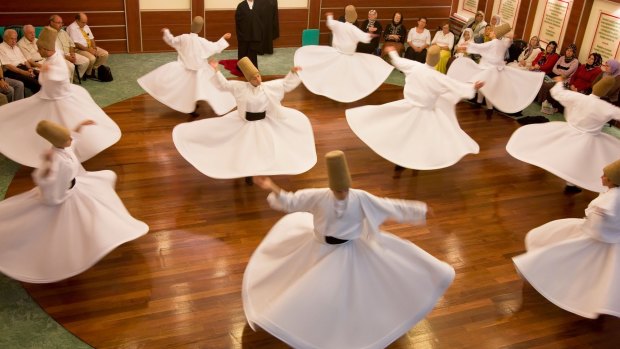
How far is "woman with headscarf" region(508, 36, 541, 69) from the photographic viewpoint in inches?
359

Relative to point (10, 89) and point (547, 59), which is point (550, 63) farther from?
point (10, 89)

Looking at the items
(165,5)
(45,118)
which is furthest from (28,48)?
(165,5)

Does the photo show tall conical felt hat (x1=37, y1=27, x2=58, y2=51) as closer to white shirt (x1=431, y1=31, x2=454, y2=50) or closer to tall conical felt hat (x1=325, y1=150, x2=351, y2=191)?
tall conical felt hat (x1=325, y1=150, x2=351, y2=191)

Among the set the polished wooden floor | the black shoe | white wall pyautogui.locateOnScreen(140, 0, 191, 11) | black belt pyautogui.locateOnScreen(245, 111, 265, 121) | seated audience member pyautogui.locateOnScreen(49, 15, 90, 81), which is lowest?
the polished wooden floor

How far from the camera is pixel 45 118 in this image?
236 inches

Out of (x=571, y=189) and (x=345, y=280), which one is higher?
(x=345, y=280)

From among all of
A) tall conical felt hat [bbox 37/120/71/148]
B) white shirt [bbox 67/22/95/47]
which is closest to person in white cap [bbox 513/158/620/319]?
tall conical felt hat [bbox 37/120/71/148]

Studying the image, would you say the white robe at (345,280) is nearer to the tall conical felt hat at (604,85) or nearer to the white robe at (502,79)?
the tall conical felt hat at (604,85)

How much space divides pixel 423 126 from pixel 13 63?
17.4 feet

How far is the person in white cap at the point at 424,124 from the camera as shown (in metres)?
6.26

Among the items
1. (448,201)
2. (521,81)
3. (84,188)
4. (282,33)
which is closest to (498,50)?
(521,81)

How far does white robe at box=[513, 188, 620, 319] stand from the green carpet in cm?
337

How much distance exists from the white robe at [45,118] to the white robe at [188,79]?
1.55 metres

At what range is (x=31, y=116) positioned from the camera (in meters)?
5.99
